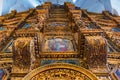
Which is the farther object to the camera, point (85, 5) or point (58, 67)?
point (85, 5)

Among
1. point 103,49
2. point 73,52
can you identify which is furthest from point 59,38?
point 103,49

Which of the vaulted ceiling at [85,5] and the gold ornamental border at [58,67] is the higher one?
the vaulted ceiling at [85,5]

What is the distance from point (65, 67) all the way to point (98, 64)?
0.56m

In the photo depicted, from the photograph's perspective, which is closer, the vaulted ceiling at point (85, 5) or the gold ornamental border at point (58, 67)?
the gold ornamental border at point (58, 67)

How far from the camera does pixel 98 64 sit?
452 cm

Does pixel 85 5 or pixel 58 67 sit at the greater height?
pixel 85 5

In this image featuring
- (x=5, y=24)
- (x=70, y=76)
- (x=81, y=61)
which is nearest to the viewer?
(x=70, y=76)

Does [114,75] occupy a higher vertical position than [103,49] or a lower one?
lower

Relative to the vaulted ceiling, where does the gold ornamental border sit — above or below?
below

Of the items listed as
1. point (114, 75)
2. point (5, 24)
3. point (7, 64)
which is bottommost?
point (114, 75)

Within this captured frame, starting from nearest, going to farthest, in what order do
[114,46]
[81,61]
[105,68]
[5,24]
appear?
[105,68] → [81,61] → [114,46] → [5,24]

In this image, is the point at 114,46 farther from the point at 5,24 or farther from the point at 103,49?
the point at 5,24

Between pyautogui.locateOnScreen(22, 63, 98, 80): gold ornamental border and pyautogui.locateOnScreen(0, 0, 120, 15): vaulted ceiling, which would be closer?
pyautogui.locateOnScreen(22, 63, 98, 80): gold ornamental border

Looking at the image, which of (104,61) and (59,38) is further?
(59,38)
